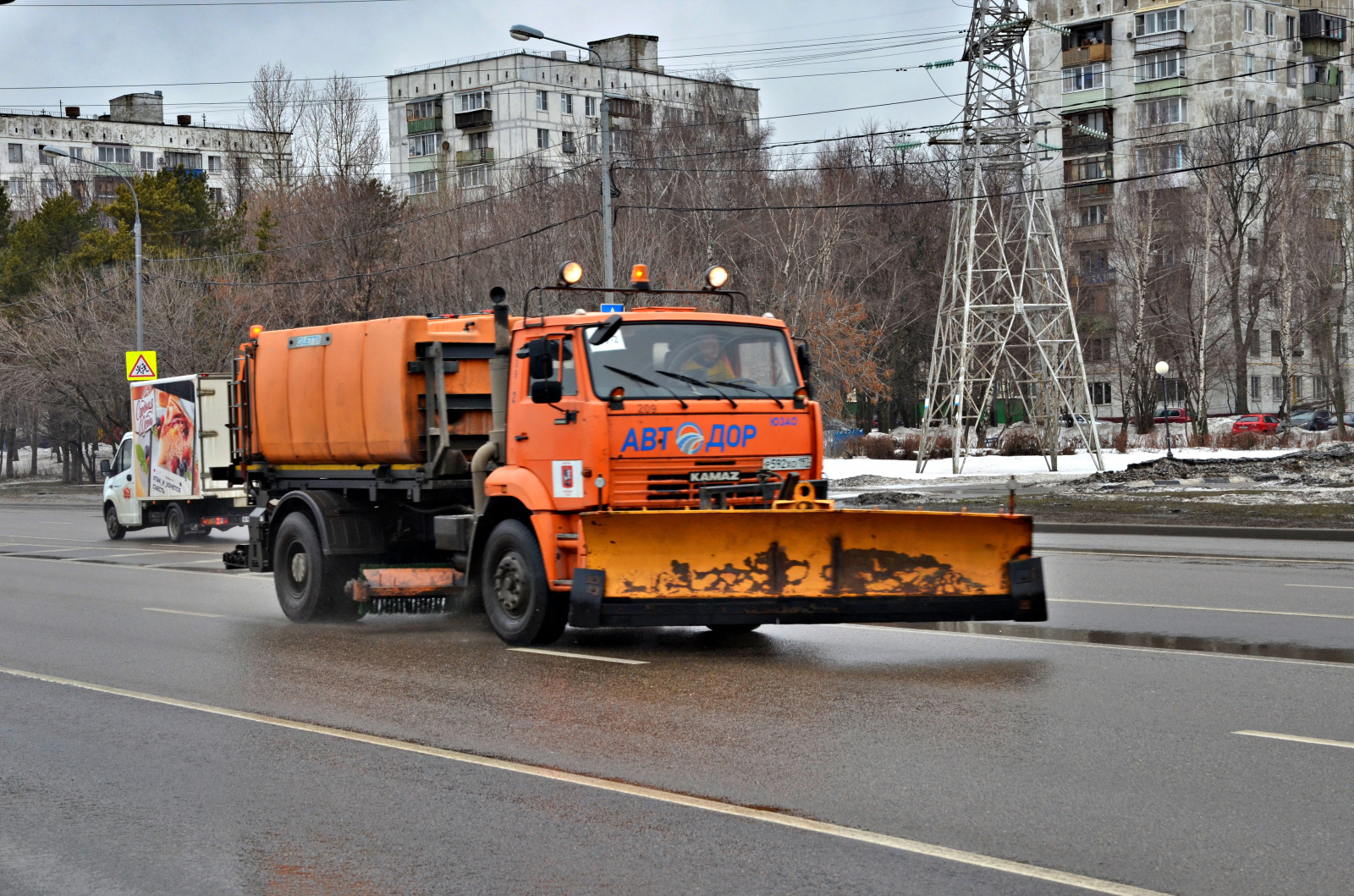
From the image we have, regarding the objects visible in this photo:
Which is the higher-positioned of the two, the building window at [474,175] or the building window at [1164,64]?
the building window at [1164,64]

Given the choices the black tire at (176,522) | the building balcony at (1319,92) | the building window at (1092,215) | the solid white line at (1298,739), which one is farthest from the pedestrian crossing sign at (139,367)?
the building balcony at (1319,92)

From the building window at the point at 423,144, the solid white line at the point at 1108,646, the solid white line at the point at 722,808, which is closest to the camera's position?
the solid white line at the point at 722,808

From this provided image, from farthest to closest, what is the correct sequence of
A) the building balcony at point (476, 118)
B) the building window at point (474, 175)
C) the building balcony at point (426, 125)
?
the building balcony at point (426, 125), the building balcony at point (476, 118), the building window at point (474, 175)

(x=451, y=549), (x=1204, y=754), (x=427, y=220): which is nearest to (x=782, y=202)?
(x=427, y=220)

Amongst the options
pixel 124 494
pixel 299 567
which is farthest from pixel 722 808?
pixel 124 494

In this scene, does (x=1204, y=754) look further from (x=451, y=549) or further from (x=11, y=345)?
(x=11, y=345)

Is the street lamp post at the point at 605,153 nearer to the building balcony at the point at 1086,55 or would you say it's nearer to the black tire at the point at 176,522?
the black tire at the point at 176,522

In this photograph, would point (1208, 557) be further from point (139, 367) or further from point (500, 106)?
point (500, 106)

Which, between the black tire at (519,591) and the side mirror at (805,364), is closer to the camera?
the black tire at (519,591)

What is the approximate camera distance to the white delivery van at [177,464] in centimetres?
2678

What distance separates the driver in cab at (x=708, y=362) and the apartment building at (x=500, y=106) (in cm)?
7987

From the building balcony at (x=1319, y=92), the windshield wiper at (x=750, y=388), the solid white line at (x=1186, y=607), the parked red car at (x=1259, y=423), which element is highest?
the building balcony at (x=1319, y=92)

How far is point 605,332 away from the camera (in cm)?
1154

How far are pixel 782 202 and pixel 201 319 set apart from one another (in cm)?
2351
